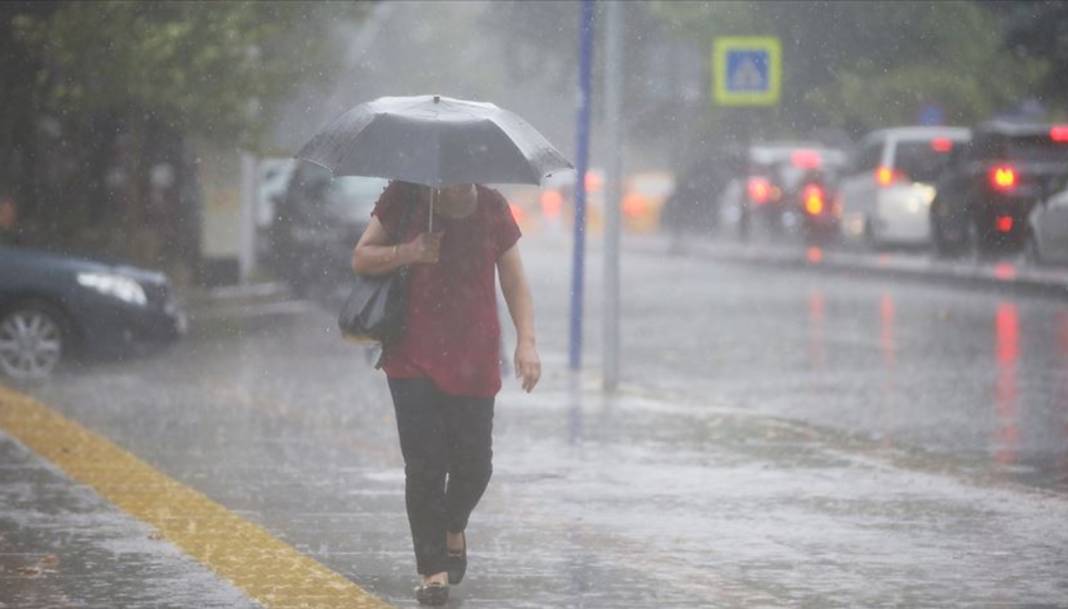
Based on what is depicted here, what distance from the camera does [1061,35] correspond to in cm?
3294

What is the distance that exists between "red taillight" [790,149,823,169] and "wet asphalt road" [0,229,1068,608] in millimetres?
25403

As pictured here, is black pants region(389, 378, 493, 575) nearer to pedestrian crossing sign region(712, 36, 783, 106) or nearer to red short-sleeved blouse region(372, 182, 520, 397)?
red short-sleeved blouse region(372, 182, 520, 397)

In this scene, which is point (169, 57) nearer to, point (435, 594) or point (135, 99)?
point (135, 99)

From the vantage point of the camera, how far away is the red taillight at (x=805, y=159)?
48156 mm

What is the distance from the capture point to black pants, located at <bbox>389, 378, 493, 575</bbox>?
814cm

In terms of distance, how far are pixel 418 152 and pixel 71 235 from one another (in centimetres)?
1992

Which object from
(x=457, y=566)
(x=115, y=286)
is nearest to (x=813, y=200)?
→ (x=115, y=286)

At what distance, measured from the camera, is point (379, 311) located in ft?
26.6

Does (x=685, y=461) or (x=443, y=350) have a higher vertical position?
(x=443, y=350)

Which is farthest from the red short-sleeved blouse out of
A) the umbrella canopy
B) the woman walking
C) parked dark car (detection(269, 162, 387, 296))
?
parked dark car (detection(269, 162, 387, 296))

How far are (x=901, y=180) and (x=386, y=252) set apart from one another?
94.1 ft

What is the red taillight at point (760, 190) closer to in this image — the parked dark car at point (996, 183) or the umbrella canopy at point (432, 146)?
the parked dark car at point (996, 183)

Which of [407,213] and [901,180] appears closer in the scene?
[407,213]

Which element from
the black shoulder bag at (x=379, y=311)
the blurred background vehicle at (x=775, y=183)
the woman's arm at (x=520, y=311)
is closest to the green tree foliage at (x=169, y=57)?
the woman's arm at (x=520, y=311)
